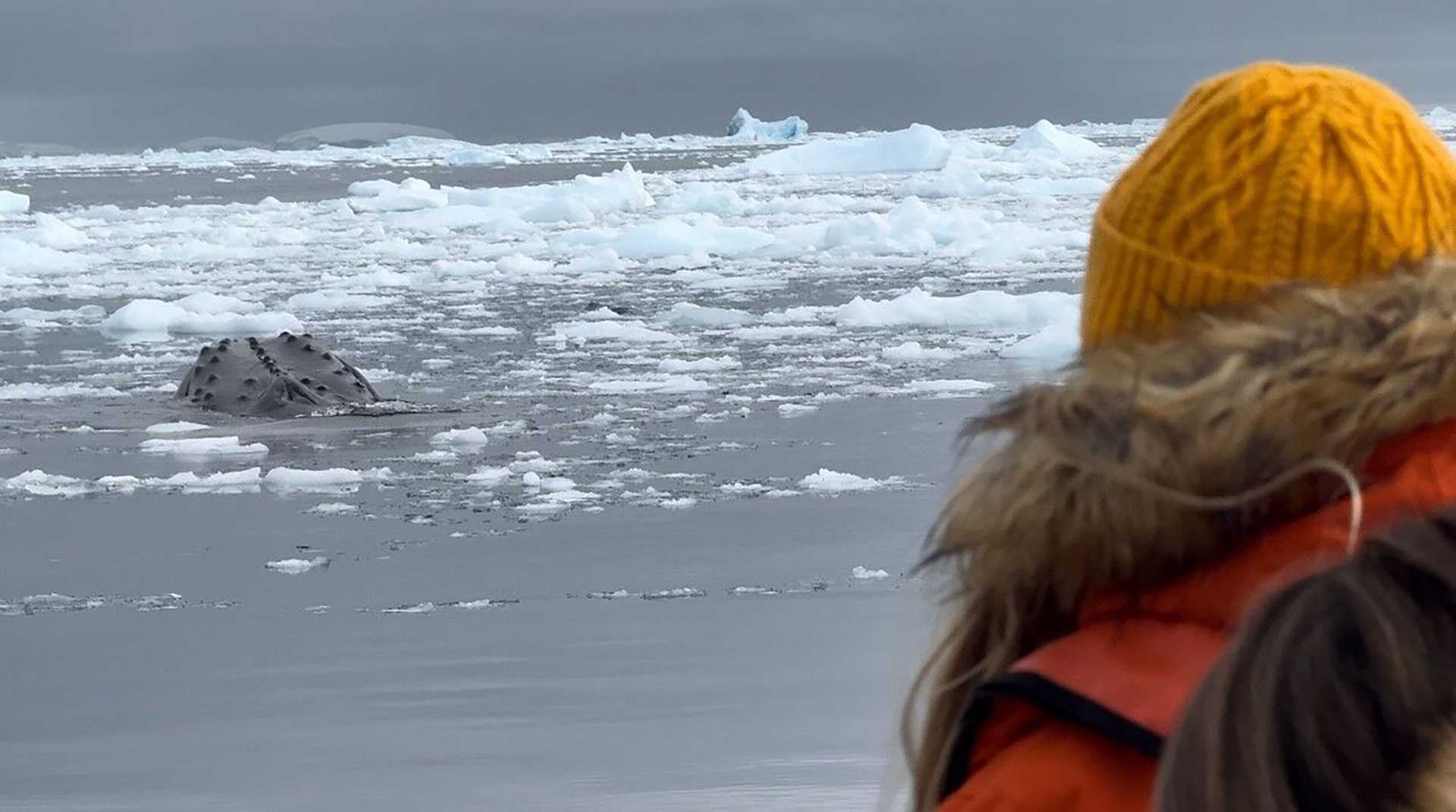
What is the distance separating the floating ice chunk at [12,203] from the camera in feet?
106

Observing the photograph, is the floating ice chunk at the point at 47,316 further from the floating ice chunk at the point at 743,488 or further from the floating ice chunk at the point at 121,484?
the floating ice chunk at the point at 743,488

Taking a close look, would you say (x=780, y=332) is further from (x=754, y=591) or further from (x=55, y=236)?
(x=55, y=236)

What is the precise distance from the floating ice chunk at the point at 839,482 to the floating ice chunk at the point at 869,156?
1106 inches

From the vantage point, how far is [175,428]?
9.01 metres

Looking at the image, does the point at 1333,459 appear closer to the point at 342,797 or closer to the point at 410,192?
the point at 342,797

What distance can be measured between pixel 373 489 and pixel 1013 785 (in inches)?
250

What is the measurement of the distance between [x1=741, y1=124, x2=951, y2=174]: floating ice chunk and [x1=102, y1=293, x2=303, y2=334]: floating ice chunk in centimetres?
2150

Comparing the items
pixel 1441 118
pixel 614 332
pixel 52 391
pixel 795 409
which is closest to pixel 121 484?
pixel 795 409

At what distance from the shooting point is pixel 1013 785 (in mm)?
1022

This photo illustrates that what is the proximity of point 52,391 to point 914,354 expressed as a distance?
4860mm

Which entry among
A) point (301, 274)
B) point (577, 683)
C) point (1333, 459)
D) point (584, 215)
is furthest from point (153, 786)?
point (584, 215)

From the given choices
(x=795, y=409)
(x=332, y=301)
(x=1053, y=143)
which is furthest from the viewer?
(x=1053, y=143)

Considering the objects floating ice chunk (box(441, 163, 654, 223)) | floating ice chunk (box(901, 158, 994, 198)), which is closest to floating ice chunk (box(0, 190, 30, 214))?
floating ice chunk (box(441, 163, 654, 223))

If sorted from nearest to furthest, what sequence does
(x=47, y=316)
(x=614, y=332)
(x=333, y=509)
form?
(x=333, y=509), (x=614, y=332), (x=47, y=316)
